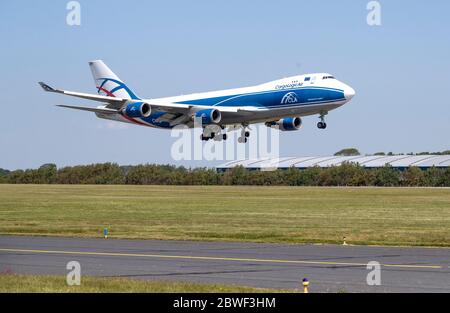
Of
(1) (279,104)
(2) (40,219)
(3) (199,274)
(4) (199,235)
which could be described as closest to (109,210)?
(2) (40,219)

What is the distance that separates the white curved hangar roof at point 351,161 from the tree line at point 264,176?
28.9 ft

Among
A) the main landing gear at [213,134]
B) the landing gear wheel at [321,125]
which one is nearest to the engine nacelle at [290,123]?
the main landing gear at [213,134]

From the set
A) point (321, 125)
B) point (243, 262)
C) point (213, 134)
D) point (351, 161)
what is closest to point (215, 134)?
point (213, 134)

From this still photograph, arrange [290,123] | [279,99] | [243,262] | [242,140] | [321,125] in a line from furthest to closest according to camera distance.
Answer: [242,140] → [290,123] → [279,99] → [321,125] → [243,262]

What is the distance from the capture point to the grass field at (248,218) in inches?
1412

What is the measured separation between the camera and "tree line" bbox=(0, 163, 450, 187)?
106 m

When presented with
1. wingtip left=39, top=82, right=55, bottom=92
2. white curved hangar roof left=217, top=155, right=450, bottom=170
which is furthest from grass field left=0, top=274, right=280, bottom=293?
white curved hangar roof left=217, top=155, right=450, bottom=170

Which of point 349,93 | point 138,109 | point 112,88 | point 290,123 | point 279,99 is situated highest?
point 112,88

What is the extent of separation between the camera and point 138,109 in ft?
199

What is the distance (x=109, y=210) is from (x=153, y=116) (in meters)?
14.2

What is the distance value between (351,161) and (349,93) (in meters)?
76.7

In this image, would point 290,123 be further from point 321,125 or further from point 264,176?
point 264,176

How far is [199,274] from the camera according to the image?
70.3ft
